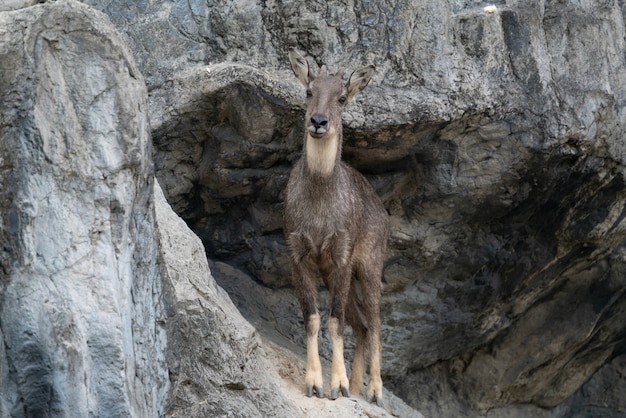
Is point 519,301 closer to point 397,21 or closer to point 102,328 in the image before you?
point 397,21

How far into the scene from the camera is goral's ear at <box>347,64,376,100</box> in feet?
31.2

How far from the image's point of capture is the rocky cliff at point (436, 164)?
992cm

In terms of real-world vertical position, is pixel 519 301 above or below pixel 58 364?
below

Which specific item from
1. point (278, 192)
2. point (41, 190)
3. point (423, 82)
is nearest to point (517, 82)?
point (423, 82)

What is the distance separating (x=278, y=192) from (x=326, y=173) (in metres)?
1.19

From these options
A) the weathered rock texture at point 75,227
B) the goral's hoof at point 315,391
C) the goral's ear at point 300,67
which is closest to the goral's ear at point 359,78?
the goral's ear at point 300,67

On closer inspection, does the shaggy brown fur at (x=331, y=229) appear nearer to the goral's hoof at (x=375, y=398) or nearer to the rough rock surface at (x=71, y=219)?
the goral's hoof at (x=375, y=398)

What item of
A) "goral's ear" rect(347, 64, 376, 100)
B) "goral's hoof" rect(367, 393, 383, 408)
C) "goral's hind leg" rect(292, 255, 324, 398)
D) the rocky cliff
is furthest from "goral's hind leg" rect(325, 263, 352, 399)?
"goral's ear" rect(347, 64, 376, 100)

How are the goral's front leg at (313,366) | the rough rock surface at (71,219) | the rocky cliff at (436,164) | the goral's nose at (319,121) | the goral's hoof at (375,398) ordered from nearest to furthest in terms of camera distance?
the rough rock surface at (71,219), the goral's nose at (319,121), the goral's front leg at (313,366), the goral's hoof at (375,398), the rocky cliff at (436,164)

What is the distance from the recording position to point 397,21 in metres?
10.0

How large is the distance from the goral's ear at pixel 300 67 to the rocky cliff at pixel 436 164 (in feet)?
1.03

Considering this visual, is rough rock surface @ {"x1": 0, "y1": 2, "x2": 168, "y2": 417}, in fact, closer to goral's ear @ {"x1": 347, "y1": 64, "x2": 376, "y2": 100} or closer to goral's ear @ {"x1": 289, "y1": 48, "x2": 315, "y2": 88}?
goral's ear @ {"x1": 289, "y1": 48, "x2": 315, "y2": 88}

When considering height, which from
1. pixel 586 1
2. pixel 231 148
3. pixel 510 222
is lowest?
pixel 510 222

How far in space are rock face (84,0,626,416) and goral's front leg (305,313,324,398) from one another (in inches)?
58.7
